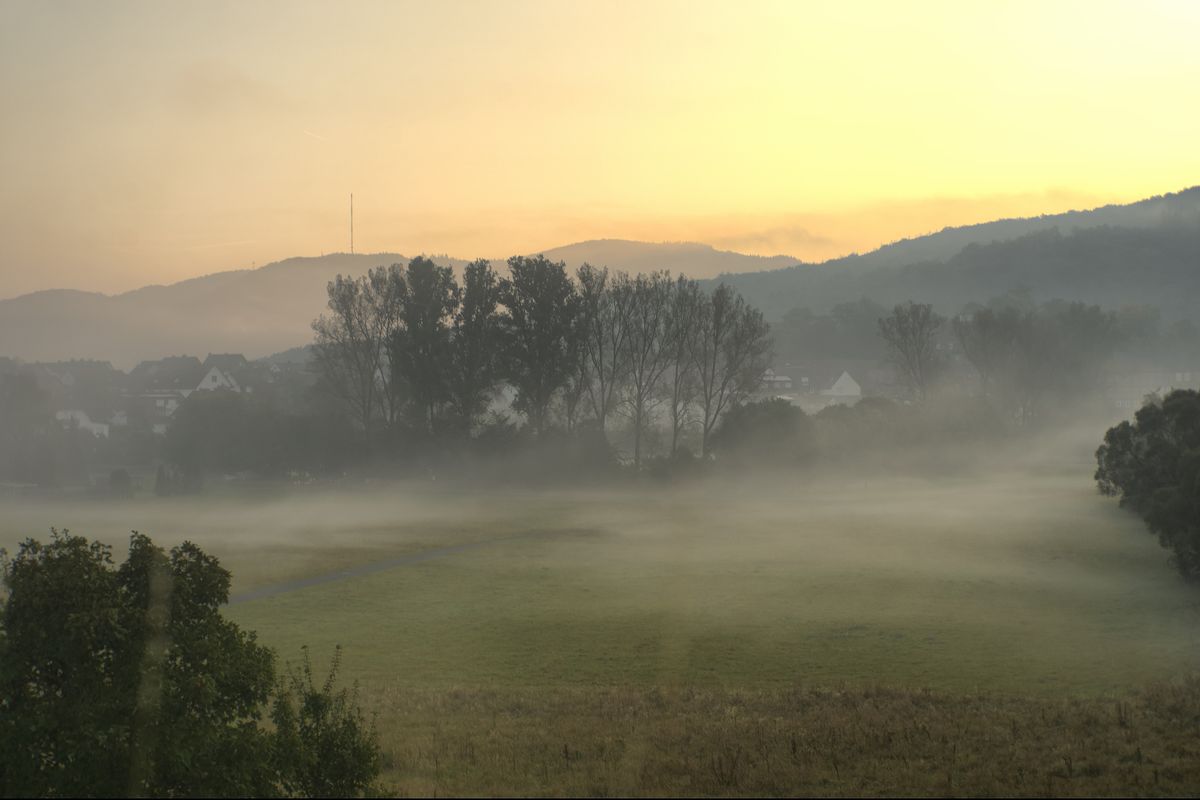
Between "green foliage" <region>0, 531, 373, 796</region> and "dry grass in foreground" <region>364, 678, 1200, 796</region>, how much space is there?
418cm

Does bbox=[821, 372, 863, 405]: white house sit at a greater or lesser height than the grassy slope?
greater

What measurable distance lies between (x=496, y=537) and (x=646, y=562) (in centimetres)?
1244

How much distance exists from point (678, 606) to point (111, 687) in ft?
95.5

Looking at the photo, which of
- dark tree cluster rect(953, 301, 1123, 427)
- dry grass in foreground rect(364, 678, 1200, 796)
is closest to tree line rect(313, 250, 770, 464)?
dark tree cluster rect(953, 301, 1123, 427)

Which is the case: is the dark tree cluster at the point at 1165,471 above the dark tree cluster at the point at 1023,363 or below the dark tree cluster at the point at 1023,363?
below

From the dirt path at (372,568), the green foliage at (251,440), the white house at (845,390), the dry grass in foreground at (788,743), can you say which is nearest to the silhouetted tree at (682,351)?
the green foliage at (251,440)

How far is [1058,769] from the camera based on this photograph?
18.9 metres

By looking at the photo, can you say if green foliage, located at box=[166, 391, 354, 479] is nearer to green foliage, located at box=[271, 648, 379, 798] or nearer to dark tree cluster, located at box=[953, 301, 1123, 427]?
dark tree cluster, located at box=[953, 301, 1123, 427]

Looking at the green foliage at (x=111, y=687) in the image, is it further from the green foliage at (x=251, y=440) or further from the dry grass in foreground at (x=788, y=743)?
the green foliage at (x=251, y=440)

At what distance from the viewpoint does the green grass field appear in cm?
2621

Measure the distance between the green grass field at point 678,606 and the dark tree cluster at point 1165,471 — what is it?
6.41 ft

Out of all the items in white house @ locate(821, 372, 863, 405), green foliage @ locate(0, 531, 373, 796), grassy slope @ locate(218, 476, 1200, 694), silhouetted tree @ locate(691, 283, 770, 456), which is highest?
silhouetted tree @ locate(691, 283, 770, 456)

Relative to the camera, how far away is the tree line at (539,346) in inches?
3637

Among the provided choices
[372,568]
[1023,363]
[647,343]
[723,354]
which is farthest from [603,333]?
[1023,363]
